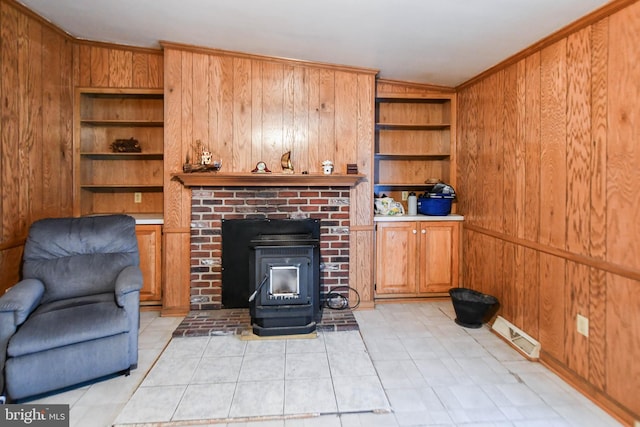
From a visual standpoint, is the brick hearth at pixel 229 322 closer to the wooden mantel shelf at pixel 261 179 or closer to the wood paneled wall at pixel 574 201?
the wooden mantel shelf at pixel 261 179

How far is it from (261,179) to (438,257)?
78.5 inches

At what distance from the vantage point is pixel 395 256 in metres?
3.49

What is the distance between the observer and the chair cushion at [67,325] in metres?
1.84

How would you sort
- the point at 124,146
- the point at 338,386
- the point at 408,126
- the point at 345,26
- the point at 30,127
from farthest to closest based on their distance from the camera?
1. the point at 408,126
2. the point at 124,146
3. the point at 30,127
4. the point at 345,26
5. the point at 338,386

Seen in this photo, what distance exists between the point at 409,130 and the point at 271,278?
241 centimetres

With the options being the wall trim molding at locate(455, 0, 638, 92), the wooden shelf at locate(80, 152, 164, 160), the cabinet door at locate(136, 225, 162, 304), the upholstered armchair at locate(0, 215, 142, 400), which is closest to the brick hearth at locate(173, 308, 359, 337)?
the cabinet door at locate(136, 225, 162, 304)

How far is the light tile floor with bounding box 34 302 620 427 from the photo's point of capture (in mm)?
1796

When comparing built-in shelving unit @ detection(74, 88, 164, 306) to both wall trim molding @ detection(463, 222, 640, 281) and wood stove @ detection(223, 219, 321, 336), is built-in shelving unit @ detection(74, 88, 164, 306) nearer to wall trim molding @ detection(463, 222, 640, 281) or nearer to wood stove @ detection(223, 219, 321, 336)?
wood stove @ detection(223, 219, 321, 336)

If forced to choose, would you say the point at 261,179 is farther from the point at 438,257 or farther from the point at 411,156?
the point at 438,257

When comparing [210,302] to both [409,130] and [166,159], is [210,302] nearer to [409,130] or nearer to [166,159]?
[166,159]

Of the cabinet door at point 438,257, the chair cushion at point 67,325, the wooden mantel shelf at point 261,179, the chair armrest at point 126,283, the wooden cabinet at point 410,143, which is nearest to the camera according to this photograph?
the chair cushion at point 67,325

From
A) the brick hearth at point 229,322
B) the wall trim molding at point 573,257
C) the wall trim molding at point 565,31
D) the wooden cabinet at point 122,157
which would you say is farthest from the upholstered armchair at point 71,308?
the wall trim molding at point 565,31

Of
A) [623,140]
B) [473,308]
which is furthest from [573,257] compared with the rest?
[473,308]

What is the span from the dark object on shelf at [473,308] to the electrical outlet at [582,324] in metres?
0.76
